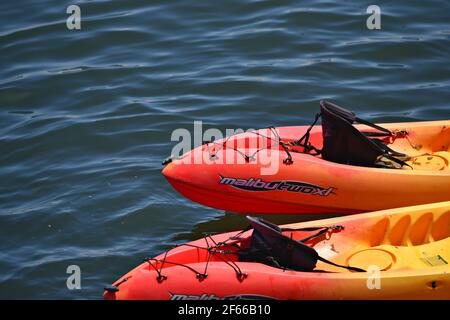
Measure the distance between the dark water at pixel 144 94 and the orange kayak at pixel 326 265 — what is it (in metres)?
1.34

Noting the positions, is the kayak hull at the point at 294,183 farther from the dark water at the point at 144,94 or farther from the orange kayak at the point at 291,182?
the dark water at the point at 144,94

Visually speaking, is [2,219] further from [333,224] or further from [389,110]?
[389,110]

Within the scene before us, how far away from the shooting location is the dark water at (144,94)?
31.2 feet

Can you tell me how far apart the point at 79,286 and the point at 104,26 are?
715 centimetres

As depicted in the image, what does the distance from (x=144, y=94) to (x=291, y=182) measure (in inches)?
169

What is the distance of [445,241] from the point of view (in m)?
8.10

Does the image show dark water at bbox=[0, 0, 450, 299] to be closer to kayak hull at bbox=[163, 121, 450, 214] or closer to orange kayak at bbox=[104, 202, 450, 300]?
kayak hull at bbox=[163, 121, 450, 214]

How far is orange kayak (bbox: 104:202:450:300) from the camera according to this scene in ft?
23.8

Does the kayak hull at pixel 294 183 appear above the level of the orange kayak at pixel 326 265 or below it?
above

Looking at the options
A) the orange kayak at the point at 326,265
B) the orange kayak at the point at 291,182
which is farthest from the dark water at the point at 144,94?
the orange kayak at the point at 326,265

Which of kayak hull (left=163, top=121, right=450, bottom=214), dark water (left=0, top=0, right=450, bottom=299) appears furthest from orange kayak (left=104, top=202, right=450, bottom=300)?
dark water (left=0, top=0, right=450, bottom=299)

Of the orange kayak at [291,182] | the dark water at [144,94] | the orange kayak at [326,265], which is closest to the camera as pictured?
the orange kayak at [326,265]

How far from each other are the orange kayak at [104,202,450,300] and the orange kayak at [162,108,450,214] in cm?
75
